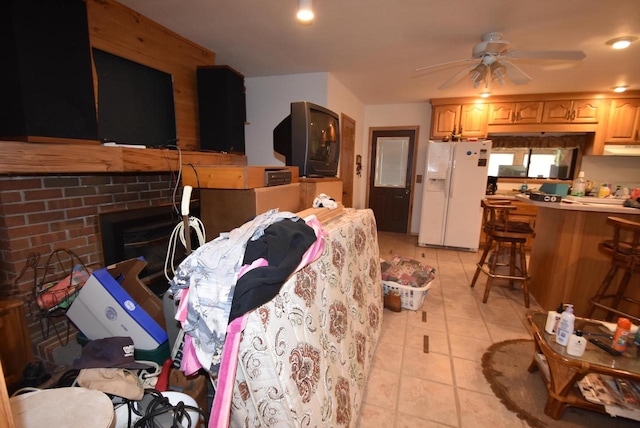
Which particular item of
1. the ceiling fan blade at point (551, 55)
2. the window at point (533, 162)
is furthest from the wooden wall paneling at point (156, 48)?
the window at point (533, 162)

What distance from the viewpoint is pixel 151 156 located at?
1724 mm

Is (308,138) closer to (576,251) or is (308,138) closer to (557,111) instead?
(576,251)

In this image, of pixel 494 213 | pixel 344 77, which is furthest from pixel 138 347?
pixel 344 77

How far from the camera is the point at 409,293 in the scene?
2551 millimetres

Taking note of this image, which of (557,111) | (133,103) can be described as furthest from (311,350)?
(557,111)

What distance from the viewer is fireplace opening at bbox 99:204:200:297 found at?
73.3 inches

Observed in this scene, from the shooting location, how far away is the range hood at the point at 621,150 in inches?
154

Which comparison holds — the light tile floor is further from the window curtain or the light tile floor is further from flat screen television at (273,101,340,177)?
the window curtain

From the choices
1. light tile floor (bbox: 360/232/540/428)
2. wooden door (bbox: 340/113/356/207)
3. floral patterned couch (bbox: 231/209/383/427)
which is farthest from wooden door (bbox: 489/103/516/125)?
floral patterned couch (bbox: 231/209/383/427)

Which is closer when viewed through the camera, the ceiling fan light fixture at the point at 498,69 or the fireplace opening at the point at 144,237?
the fireplace opening at the point at 144,237

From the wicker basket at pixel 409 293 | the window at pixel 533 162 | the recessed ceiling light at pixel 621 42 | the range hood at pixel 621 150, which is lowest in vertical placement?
the wicker basket at pixel 409 293

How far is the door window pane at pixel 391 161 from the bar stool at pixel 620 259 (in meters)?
3.19

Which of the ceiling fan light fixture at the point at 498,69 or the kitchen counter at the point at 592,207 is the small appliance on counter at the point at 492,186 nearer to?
the kitchen counter at the point at 592,207

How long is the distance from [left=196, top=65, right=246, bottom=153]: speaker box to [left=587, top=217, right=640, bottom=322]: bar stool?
2976mm
